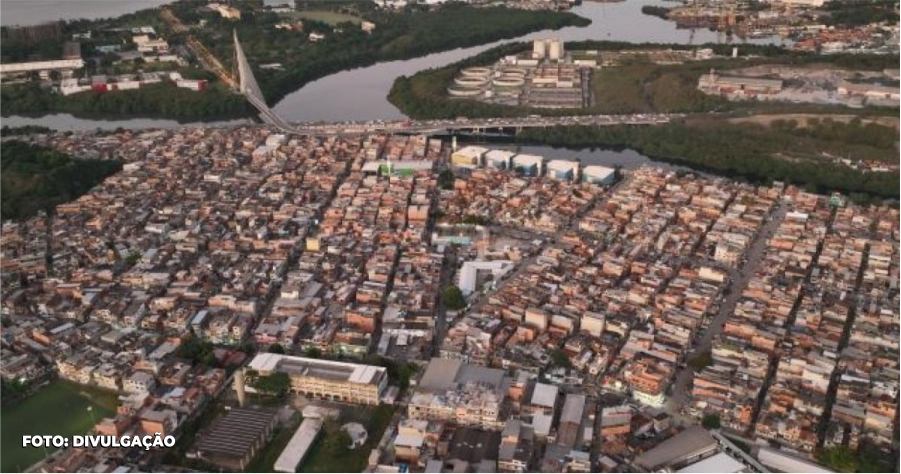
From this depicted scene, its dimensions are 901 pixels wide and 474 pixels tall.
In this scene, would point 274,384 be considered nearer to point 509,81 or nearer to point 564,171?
point 564,171

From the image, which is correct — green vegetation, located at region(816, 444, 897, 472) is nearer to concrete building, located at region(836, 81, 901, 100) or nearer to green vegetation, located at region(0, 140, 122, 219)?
green vegetation, located at region(0, 140, 122, 219)

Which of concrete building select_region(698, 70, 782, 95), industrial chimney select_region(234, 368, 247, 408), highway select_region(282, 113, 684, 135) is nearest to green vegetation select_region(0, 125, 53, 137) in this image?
highway select_region(282, 113, 684, 135)

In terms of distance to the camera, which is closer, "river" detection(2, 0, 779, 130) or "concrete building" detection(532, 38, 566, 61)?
"river" detection(2, 0, 779, 130)

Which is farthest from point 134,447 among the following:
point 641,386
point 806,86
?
point 806,86

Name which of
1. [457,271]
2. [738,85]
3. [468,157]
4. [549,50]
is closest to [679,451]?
[457,271]

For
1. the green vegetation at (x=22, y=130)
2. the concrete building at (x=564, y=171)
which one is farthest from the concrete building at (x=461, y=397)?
the green vegetation at (x=22, y=130)

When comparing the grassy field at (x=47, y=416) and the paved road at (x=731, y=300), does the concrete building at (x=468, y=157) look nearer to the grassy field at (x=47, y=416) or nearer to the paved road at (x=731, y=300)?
the paved road at (x=731, y=300)
